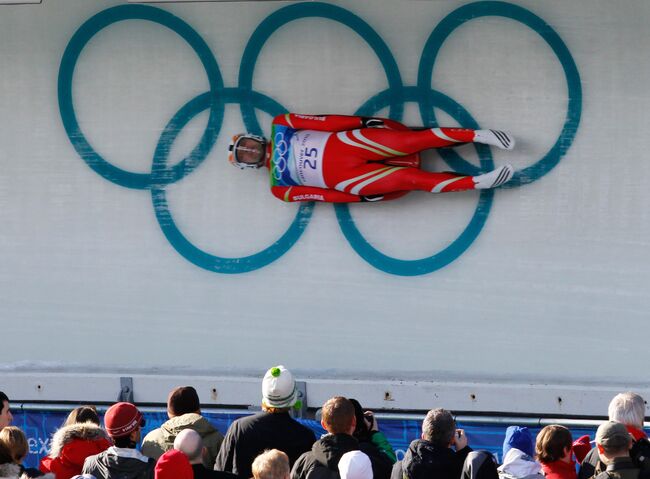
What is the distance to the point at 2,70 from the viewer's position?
6723 mm

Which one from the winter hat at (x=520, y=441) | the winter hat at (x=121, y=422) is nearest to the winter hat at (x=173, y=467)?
the winter hat at (x=121, y=422)

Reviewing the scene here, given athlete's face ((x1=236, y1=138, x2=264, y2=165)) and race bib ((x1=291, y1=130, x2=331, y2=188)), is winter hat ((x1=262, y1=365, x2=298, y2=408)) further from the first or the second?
athlete's face ((x1=236, y1=138, x2=264, y2=165))

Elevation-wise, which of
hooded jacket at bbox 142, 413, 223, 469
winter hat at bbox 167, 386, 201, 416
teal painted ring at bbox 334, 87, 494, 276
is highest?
teal painted ring at bbox 334, 87, 494, 276

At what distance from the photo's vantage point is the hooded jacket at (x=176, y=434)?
388cm

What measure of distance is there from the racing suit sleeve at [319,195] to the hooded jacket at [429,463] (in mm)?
2577

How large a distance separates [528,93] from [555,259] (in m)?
0.86

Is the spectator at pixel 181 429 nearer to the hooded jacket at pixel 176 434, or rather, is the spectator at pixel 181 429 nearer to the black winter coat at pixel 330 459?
the hooded jacket at pixel 176 434

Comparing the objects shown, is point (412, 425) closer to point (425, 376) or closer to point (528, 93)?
point (425, 376)

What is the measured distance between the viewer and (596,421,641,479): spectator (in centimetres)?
327

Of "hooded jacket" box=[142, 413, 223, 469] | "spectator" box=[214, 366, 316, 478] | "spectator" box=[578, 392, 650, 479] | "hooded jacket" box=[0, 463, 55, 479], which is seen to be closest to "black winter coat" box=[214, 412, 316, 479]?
"spectator" box=[214, 366, 316, 478]

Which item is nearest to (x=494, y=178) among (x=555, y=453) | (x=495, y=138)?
(x=495, y=138)

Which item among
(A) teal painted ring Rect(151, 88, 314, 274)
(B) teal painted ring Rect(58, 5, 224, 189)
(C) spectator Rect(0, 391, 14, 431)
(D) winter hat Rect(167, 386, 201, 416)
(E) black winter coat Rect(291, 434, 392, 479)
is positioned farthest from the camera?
(B) teal painted ring Rect(58, 5, 224, 189)

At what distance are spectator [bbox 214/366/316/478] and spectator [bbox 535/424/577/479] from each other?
2.60ft

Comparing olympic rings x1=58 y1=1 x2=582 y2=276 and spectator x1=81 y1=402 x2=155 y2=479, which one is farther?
olympic rings x1=58 y1=1 x2=582 y2=276
